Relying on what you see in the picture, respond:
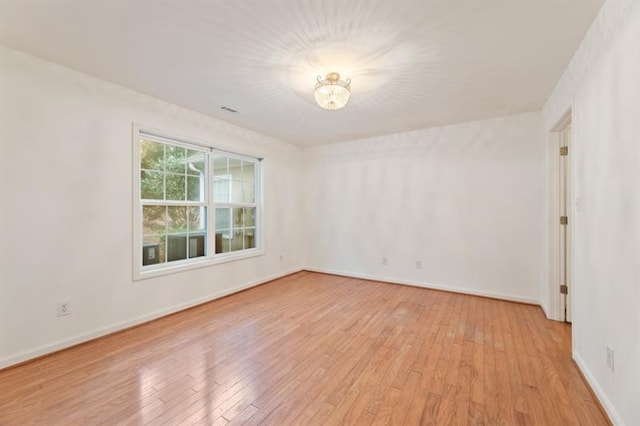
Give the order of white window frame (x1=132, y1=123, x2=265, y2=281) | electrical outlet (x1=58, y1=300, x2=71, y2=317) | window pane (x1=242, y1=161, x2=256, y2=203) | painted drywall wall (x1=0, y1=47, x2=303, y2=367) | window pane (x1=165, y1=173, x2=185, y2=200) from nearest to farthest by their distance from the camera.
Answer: painted drywall wall (x1=0, y1=47, x2=303, y2=367) → electrical outlet (x1=58, y1=300, x2=71, y2=317) → white window frame (x1=132, y1=123, x2=265, y2=281) → window pane (x1=165, y1=173, x2=185, y2=200) → window pane (x1=242, y1=161, x2=256, y2=203)

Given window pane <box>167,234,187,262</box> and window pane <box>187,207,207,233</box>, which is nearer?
window pane <box>167,234,187,262</box>

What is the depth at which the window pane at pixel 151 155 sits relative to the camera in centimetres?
312

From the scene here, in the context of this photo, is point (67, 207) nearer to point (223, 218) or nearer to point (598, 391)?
point (223, 218)

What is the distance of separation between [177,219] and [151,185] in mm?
511

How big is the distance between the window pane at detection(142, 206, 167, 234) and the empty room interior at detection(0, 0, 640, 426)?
0.10 feet

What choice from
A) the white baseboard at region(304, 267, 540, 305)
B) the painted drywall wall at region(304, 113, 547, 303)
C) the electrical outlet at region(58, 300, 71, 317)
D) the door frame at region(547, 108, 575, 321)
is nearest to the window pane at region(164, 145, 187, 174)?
the electrical outlet at region(58, 300, 71, 317)

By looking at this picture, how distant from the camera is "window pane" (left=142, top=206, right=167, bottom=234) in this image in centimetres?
314

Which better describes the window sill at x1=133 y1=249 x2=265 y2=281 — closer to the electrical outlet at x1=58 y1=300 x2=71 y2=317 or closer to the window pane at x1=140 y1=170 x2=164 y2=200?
the electrical outlet at x1=58 y1=300 x2=71 y2=317

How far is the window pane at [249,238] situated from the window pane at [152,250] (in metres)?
1.40

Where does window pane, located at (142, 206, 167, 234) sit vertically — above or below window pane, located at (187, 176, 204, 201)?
below

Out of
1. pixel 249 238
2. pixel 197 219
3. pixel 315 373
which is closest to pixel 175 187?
pixel 197 219

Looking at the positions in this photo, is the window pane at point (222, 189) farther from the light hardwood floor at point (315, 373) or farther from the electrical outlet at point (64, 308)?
the electrical outlet at point (64, 308)

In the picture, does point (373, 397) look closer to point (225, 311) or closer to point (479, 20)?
point (225, 311)

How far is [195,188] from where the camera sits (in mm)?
3666
